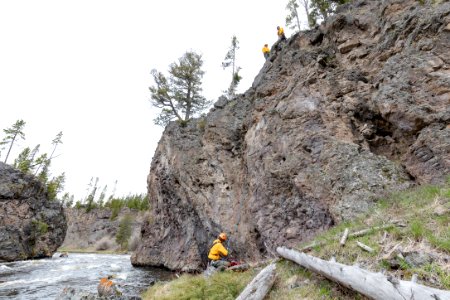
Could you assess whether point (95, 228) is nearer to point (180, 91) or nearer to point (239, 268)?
point (180, 91)

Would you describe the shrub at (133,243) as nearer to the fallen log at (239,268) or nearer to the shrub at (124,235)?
the shrub at (124,235)

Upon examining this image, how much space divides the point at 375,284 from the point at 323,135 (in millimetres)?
10988

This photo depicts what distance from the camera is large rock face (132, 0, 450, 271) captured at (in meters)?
11.6

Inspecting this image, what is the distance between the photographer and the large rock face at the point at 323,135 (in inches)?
459

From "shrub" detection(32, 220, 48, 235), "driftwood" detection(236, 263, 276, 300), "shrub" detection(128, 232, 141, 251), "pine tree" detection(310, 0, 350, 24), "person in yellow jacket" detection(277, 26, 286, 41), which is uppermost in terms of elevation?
"pine tree" detection(310, 0, 350, 24)

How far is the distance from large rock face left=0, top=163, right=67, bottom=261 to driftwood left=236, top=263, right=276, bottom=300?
3686cm

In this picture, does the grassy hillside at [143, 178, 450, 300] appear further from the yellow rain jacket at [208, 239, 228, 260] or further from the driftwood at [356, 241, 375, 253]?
the yellow rain jacket at [208, 239, 228, 260]

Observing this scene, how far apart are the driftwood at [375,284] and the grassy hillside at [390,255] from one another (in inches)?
13.1

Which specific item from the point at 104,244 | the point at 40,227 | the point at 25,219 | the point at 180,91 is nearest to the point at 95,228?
the point at 104,244

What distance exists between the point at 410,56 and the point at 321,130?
5195mm

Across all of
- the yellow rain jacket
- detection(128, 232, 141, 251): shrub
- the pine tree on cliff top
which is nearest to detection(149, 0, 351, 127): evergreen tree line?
the pine tree on cliff top

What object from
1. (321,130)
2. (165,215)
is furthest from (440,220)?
(165,215)

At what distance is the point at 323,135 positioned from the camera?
14.3 metres

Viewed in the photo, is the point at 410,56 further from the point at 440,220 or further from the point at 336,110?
the point at 440,220
